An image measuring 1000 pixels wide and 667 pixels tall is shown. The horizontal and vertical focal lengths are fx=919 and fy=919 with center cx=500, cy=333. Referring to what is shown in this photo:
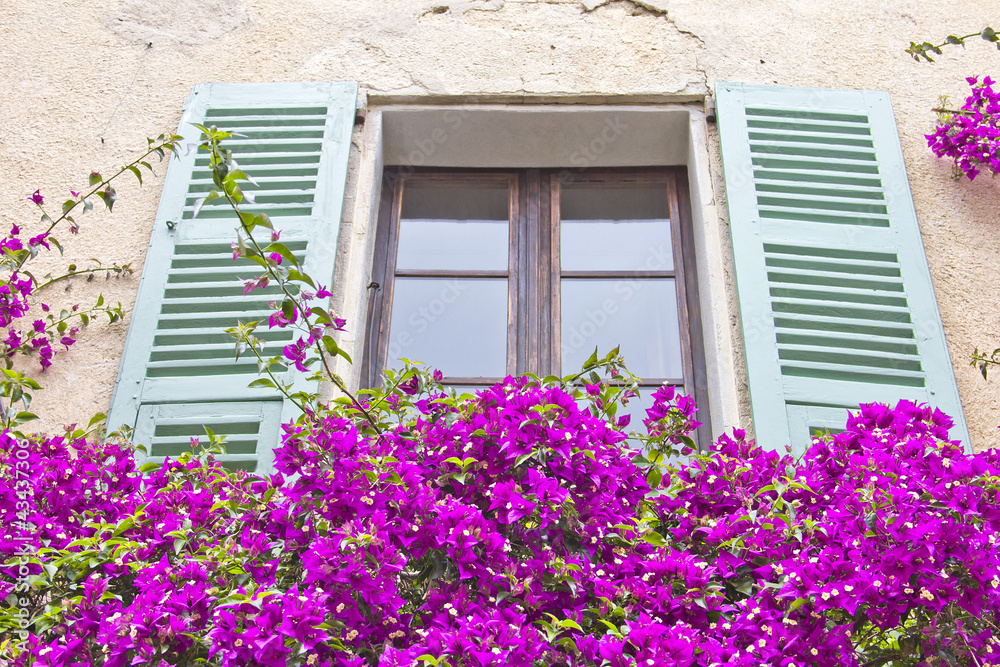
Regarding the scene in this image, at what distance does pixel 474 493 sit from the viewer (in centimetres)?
182

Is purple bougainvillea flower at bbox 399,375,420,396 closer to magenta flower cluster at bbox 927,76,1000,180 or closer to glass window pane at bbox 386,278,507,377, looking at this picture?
glass window pane at bbox 386,278,507,377

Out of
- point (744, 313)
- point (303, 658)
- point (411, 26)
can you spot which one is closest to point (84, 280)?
point (411, 26)

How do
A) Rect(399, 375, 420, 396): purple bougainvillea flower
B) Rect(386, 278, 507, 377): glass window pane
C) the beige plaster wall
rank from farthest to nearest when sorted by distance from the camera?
the beige plaster wall → Rect(386, 278, 507, 377): glass window pane → Rect(399, 375, 420, 396): purple bougainvillea flower

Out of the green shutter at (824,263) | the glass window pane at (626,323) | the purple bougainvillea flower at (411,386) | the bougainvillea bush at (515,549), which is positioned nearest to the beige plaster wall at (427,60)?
the green shutter at (824,263)

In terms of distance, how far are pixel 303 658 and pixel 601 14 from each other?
2.77 metres

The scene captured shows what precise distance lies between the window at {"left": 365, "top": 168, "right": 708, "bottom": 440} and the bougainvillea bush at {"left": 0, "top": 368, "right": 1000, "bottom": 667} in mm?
980

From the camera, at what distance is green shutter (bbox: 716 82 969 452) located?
258 centimetres

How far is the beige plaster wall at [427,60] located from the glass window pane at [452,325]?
1.07 feet

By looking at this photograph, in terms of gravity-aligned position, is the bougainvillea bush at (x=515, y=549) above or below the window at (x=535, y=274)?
below

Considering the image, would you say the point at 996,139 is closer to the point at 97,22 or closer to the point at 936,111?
the point at 936,111

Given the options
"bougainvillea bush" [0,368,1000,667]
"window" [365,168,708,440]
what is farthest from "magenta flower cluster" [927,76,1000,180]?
"bougainvillea bush" [0,368,1000,667]

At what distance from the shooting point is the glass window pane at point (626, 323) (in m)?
2.99

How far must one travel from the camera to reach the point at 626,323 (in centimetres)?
307

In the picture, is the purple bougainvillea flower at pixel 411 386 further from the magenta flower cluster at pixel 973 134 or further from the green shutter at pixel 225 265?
the magenta flower cluster at pixel 973 134
